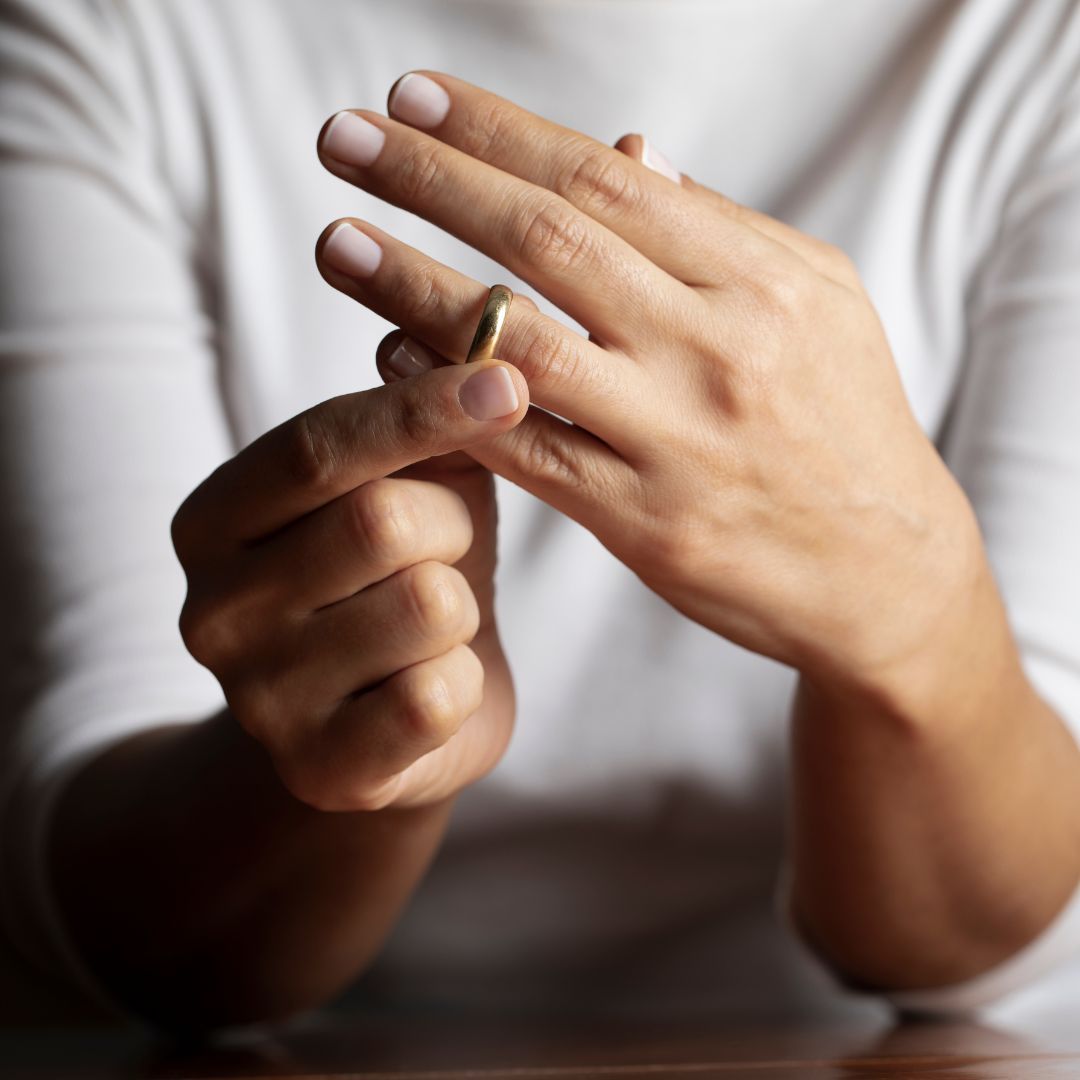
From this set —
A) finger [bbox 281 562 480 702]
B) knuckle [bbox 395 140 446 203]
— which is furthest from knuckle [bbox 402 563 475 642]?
knuckle [bbox 395 140 446 203]

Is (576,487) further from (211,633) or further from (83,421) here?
(83,421)

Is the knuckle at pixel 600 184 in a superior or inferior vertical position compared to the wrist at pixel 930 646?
superior

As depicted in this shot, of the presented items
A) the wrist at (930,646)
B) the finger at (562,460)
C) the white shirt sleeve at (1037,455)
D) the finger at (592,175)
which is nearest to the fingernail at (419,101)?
the finger at (592,175)

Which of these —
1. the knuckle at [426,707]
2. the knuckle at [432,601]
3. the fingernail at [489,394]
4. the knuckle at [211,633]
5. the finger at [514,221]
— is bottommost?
the knuckle at [211,633]

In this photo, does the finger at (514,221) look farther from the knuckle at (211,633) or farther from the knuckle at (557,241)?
the knuckle at (211,633)

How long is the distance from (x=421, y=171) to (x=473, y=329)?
0.06 meters

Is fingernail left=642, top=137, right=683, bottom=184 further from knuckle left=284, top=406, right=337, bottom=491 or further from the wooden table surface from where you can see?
the wooden table surface

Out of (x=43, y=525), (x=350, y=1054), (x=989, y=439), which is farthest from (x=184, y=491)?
(x=989, y=439)

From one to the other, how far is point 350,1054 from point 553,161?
32 centimetres

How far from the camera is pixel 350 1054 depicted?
451mm

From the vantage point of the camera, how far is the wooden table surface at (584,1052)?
0.35m

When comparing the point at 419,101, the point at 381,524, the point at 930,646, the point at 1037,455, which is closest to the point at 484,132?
the point at 419,101

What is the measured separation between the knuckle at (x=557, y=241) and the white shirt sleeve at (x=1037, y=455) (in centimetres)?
34

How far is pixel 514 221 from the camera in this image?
0.37 metres
